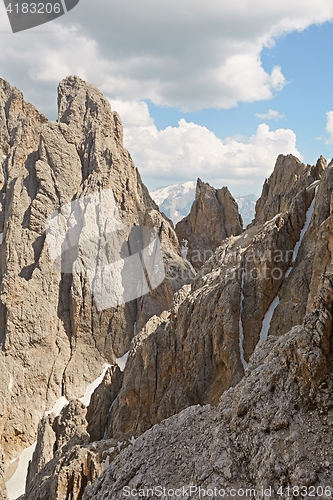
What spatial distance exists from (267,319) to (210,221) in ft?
169

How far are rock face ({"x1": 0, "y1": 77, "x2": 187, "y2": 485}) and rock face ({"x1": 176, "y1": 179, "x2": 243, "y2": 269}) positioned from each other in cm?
1135

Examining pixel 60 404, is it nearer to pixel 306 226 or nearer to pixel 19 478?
pixel 19 478

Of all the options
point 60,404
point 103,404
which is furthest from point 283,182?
point 60,404

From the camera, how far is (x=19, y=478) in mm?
48469

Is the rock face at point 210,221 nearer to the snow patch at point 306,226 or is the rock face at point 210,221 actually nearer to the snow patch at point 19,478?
the snow patch at point 306,226

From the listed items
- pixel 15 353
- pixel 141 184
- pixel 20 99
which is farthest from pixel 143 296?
pixel 20 99

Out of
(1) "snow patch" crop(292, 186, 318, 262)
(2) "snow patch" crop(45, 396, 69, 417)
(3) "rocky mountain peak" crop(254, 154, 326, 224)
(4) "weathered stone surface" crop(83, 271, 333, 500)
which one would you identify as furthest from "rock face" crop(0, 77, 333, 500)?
(2) "snow patch" crop(45, 396, 69, 417)

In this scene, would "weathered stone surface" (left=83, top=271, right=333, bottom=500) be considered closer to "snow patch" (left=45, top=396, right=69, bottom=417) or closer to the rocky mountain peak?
the rocky mountain peak

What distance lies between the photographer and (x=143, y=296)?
224 feet

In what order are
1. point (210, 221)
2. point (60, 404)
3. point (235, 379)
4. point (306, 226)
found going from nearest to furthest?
point (235, 379) → point (306, 226) → point (60, 404) → point (210, 221)

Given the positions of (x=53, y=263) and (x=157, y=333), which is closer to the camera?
(x=157, y=333)

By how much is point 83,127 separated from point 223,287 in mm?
56837

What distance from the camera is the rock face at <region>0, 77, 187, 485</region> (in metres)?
58.2

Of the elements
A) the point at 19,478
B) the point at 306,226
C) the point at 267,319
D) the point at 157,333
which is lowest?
the point at 19,478
